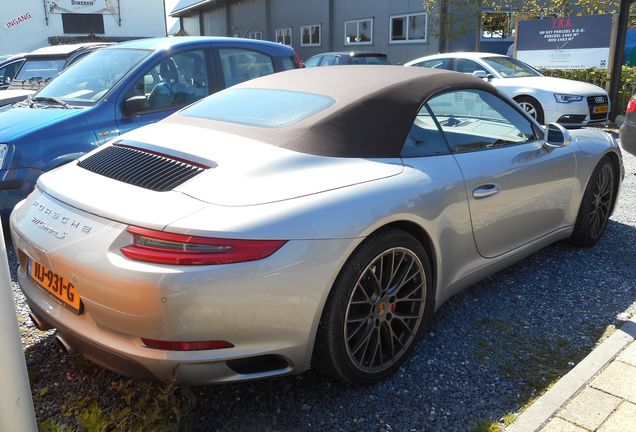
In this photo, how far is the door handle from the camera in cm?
304

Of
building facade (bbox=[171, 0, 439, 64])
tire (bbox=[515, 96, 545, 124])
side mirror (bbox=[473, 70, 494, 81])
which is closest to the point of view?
tire (bbox=[515, 96, 545, 124])

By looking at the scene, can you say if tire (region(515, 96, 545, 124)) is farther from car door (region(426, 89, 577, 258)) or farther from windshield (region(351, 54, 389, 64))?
car door (region(426, 89, 577, 258))

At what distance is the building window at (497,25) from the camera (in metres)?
17.8

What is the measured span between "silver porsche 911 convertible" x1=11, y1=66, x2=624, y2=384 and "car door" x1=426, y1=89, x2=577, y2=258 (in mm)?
16

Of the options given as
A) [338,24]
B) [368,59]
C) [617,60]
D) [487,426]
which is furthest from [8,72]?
[338,24]

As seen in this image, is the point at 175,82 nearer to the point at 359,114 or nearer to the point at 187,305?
the point at 359,114

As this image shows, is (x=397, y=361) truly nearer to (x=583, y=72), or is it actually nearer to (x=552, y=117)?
(x=552, y=117)

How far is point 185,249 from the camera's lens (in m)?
2.07

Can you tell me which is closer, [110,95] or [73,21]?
[110,95]

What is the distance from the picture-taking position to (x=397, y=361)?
2766mm

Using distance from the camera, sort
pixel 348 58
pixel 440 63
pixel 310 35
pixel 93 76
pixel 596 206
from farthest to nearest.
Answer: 1. pixel 310 35
2. pixel 348 58
3. pixel 440 63
4. pixel 93 76
5. pixel 596 206

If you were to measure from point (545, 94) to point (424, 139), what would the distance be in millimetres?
7771

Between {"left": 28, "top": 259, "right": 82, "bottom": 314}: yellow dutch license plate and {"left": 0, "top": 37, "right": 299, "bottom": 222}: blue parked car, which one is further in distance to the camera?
{"left": 0, "top": 37, "right": 299, "bottom": 222}: blue parked car

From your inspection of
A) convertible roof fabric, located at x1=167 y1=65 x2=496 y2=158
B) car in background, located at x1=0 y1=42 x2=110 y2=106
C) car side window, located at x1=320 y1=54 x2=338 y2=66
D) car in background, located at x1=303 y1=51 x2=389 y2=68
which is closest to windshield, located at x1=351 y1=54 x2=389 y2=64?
car in background, located at x1=303 y1=51 x2=389 y2=68
